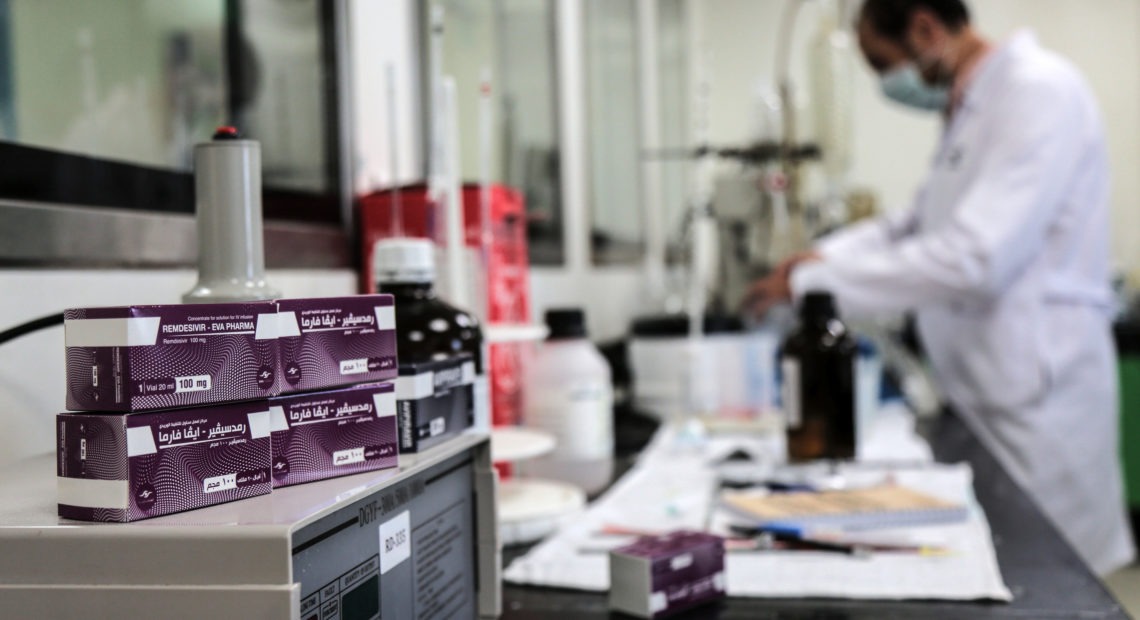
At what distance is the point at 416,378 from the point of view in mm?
555

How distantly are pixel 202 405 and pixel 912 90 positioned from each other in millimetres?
1996

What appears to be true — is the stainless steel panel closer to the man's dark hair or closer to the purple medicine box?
the purple medicine box

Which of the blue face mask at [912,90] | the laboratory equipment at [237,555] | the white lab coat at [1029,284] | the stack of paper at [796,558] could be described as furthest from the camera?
the blue face mask at [912,90]

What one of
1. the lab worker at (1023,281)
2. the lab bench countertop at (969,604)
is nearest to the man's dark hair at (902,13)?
the lab worker at (1023,281)

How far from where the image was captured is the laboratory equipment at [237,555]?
0.38 metres

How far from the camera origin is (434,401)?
577 mm

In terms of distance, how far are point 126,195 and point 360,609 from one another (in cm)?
39

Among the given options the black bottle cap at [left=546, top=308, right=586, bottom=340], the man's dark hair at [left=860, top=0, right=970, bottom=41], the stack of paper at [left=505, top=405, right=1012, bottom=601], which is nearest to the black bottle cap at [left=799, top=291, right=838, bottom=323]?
the stack of paper at [left=505, top=405, right=1012, bottom=601]

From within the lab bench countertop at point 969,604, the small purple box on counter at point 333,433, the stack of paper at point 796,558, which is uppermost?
the small purple box on counter at point 333,433

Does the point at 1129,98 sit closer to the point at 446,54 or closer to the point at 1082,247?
the point at 1082,247

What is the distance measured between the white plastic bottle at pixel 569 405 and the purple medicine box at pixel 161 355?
2.41 feet

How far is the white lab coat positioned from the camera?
5.61 ft

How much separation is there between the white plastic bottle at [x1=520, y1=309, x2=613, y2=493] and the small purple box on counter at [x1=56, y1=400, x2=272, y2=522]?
28.7 inches

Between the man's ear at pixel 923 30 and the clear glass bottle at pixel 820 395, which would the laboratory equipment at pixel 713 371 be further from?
the man's ear at pixel 923 30
